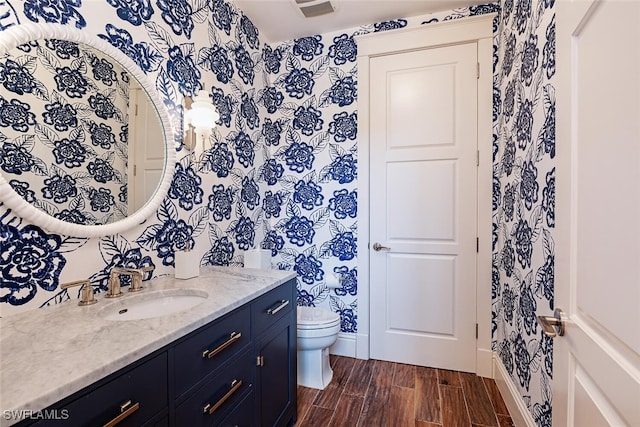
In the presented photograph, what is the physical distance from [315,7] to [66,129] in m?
1.74

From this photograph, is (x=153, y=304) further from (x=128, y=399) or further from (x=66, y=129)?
(x=66, y=129)

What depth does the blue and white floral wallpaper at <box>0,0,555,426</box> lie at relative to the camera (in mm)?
1224

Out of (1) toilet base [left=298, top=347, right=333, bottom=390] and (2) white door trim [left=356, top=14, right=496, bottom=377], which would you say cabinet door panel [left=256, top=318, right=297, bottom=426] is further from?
(2) white door trim [left=356, top=14, right=496, bottom=377]

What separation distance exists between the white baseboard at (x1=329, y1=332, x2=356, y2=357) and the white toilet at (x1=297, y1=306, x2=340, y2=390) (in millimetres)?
333

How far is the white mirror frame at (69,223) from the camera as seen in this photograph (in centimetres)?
99

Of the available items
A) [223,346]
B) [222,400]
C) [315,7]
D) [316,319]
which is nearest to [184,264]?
[223,346]

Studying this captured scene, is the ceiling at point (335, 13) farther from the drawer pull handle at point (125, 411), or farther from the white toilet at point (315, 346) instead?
the drawer pull handle at point (125, 411)

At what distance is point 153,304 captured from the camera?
1.30 meters

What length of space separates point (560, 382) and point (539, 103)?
1.12 meters

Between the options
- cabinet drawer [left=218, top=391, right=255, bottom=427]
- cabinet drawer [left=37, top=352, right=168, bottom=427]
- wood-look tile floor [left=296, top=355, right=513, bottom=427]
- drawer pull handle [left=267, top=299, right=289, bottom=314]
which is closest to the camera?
cabinet drawer [left=37, top=352, right=168, bottom=427]

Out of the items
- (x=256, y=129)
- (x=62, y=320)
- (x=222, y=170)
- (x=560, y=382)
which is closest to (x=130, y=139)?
(x=222, y=170)

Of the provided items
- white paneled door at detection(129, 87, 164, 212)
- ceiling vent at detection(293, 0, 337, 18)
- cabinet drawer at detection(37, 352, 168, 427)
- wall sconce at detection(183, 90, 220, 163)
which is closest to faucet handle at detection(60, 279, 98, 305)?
white paneled door at detection(129, 87, 164, 212)

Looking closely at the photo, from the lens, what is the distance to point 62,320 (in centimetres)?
96

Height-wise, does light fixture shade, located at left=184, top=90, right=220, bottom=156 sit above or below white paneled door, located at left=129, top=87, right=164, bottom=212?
above
